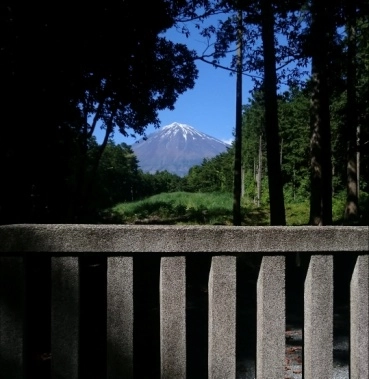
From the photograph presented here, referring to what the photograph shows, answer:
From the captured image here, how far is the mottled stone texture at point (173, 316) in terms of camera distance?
4.89ft

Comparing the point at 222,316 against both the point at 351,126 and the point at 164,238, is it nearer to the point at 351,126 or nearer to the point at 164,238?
the point at 164,238

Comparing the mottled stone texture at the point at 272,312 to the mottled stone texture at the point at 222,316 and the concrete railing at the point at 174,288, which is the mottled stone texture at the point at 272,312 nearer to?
the concrete railing at the point at 174,288

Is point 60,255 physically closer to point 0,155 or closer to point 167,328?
point 167,328

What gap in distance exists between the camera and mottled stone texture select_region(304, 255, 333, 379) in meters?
1.56

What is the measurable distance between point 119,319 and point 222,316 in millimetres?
366

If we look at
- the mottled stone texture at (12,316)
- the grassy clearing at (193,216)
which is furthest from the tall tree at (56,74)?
the grassy clearing at (193,216)

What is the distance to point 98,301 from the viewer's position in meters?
4.90

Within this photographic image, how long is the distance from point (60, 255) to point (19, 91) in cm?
394

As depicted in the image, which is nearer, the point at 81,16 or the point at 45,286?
the point at 45,286

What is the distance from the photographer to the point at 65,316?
1.48 metres

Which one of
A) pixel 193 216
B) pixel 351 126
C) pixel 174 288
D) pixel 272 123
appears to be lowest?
pixel 193 216

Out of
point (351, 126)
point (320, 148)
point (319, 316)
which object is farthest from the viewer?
point (351, 126)

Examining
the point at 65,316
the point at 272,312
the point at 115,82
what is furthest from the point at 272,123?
the point at 65,316

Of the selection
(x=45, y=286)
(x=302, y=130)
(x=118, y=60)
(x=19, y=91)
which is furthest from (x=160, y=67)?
(x=302, y=130)
